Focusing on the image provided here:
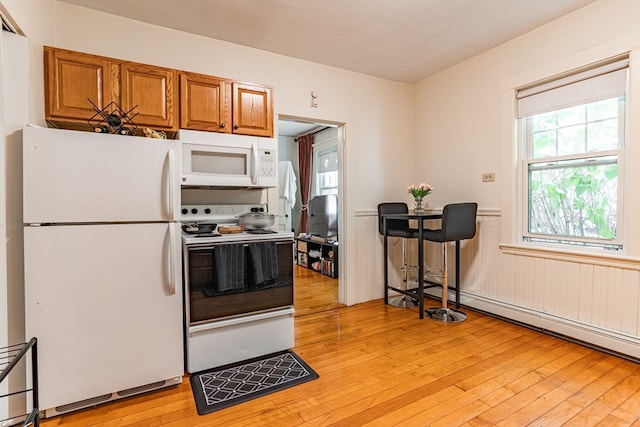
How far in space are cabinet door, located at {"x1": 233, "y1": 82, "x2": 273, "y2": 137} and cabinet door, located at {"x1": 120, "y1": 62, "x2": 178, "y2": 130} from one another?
1.49 feet

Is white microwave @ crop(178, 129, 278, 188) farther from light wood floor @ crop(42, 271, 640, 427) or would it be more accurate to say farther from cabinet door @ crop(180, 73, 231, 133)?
light wood floor @ crop(42, 271, 640, 427)

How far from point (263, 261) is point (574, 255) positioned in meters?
2.44

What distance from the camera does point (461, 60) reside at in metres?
3.42

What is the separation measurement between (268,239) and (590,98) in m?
2.68

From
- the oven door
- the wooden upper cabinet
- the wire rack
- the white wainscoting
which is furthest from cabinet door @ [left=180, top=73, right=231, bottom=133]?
the white wainscoting

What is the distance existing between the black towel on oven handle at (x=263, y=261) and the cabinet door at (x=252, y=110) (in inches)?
38.2

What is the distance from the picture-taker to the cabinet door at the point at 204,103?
2.42 m

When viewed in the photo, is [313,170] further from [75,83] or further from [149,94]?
[75,83]

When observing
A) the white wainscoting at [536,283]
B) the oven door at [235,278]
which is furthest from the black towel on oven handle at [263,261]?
the white wainscoting at [536,283]

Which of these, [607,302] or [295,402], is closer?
[295,402]

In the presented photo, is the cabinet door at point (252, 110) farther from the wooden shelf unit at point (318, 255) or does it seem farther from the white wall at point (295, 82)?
the wooden shelf unit at point (318, 255)

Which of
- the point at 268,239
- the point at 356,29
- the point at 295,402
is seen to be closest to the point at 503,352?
the point at 295,402

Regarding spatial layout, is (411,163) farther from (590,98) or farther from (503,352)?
(503,352)

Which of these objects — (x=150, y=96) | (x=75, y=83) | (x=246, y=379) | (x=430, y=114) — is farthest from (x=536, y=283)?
(x=75, y=83)
